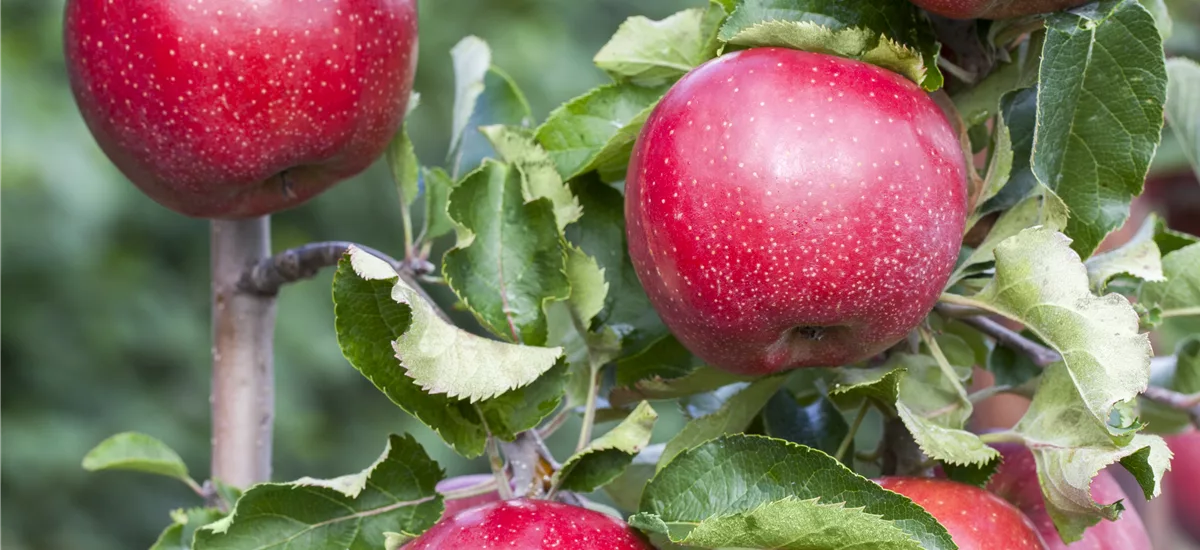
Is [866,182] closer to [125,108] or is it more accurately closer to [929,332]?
[929,332]

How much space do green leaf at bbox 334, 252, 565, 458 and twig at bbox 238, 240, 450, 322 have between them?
10 cm

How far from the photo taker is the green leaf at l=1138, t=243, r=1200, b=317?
682mm

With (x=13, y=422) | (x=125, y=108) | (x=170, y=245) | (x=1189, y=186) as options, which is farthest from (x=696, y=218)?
(x=170, y=245)

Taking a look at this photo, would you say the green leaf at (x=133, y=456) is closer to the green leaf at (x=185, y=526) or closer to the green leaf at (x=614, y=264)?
the green leaf at (x=185, y=526)

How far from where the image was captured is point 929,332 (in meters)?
0.59

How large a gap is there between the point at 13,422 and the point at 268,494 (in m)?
1.85

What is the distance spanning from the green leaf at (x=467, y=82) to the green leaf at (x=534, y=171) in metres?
0.13

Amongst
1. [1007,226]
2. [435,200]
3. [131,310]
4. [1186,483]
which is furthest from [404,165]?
[131,310]

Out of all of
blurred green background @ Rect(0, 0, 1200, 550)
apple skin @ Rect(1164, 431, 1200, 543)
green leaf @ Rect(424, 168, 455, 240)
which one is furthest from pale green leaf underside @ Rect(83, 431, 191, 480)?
blurred green background @ Rect(0, 0, 1200, 550)

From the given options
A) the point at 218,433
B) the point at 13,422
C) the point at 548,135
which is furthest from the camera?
the point at 13,422

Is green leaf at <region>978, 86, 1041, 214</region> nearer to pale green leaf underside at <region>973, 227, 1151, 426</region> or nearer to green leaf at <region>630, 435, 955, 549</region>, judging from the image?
pale green leaf underside at <region>973, 227, 1151, 426</region>

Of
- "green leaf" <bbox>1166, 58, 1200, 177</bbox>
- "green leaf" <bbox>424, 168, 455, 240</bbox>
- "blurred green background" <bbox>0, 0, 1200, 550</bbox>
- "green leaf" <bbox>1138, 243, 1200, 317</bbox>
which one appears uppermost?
"green leaf" <bbox>424, 168, 455, 240</bbox>

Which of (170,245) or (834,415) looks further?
(170,245)

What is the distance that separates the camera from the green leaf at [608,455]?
0.54 m
